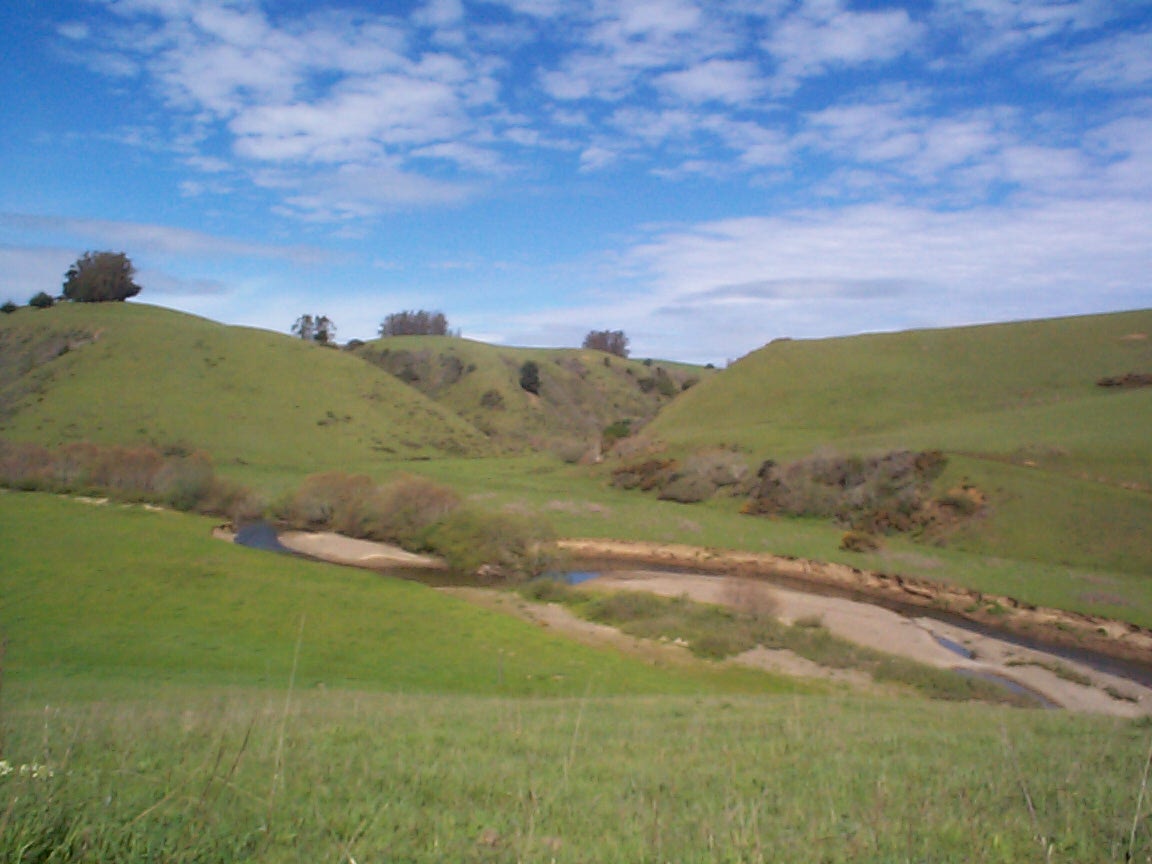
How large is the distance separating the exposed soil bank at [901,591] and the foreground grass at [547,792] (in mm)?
24655

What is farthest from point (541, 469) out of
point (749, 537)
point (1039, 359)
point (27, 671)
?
point (27, 671)

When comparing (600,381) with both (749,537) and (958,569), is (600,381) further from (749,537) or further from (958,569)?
(958,569)

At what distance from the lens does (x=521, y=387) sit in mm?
136625

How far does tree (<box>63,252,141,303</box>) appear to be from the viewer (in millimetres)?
108188

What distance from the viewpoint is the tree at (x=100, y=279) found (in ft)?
355

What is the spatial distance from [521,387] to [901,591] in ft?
333

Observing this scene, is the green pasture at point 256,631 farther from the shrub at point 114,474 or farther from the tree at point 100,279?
the tree at point 100,279

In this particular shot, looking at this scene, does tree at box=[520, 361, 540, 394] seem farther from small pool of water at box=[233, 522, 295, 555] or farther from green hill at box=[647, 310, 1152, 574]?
small pool of water at box=[233, 522, 295, 555]

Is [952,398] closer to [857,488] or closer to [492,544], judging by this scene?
[857,488]

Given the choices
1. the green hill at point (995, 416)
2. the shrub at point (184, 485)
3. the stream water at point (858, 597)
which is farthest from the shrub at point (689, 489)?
the shrub at point (184, 485)

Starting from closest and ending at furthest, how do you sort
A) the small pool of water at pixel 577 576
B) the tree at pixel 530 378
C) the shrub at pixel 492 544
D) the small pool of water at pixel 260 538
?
the small pool of water at pixel 577 576, the shrub at pixel 492 544, the small pool of water at pixel 260 538, the tree at pixel 530 378

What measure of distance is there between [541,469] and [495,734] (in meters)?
70.7

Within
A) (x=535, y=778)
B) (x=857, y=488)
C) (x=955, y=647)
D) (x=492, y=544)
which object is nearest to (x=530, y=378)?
(x=857, y=488)

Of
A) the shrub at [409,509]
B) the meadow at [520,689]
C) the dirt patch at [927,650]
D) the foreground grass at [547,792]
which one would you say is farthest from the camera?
the shrub at [409,509]
